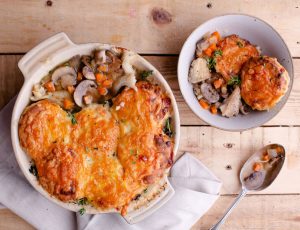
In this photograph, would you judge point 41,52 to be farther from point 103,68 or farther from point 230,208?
point 230,208

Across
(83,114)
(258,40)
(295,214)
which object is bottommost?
(295,214)

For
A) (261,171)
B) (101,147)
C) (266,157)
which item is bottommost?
(261,171)

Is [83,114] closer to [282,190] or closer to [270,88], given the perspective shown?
[270,88]

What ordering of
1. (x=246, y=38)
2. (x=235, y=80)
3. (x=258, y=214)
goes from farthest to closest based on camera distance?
(x=258, y=214) → (x=246, y=38) → (x=235, y=80)

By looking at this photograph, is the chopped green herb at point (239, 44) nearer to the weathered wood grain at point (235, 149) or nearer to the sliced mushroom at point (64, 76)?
the weathered wood grain at point (235, 149)

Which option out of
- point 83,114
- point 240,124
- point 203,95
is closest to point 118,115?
point 83,114

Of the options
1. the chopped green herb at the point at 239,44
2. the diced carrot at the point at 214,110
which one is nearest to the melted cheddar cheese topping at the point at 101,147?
the diced carrot at the point at 214,110

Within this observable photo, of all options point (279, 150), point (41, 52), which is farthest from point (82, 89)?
point (279, 150)
